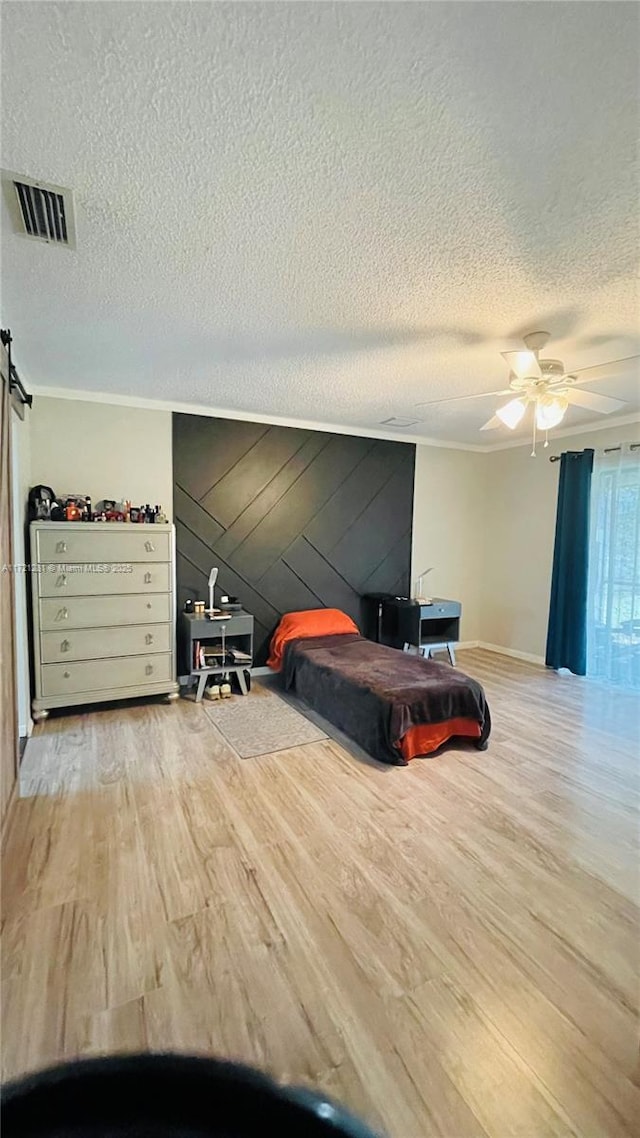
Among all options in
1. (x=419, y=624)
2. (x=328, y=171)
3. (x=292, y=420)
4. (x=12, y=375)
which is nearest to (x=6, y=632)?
(x=12, y=375)

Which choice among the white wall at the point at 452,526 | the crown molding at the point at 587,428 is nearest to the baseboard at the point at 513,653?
the white wall at the point at 452,526

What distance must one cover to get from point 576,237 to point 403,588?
404 cm

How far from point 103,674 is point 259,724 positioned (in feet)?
4.09

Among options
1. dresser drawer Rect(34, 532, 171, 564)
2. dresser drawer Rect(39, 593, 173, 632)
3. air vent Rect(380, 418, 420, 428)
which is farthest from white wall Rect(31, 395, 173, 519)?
air vent Rect(380, 418, 420, 428)

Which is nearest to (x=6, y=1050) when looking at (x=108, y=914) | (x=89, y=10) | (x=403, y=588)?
(x=108, y=914)

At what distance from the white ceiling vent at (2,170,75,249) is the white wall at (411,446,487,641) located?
14.0 feet

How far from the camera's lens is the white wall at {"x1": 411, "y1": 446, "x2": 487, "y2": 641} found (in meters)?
5.56

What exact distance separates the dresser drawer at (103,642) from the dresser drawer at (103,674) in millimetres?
51

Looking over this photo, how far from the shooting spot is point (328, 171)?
1.46 metres

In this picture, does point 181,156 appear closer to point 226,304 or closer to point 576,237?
point 226,304

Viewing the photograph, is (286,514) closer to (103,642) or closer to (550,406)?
(103,642)

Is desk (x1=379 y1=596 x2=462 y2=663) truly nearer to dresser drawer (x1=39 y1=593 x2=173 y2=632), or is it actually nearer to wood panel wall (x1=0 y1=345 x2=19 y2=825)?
dresser drawer (x1=39 y1=593 x2=173 y2=632)

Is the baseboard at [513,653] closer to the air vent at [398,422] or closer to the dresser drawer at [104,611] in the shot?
the air vent at [398,422]

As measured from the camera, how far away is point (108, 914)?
64.9 inches
